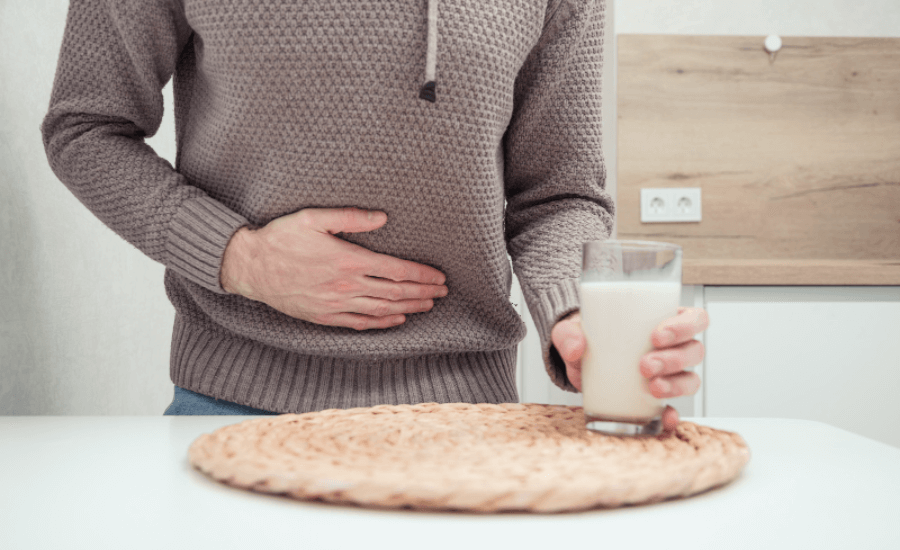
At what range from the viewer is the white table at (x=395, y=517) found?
0.31 metres

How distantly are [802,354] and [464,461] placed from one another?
117 centimetres

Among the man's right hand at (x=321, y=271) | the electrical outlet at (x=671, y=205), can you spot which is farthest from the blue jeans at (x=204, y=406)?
the electrical outlet at (x=671, y=205)

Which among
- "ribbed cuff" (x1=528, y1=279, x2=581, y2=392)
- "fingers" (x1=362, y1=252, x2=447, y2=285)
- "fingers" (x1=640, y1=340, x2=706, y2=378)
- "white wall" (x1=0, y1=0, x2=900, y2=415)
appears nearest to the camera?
"fingers" (x1=640, y1=340, x2=706, y2=378)

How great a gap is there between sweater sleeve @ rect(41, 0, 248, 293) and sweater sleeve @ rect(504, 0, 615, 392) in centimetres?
33

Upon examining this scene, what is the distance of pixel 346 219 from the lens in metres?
0.69

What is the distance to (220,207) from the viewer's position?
0.71 meters

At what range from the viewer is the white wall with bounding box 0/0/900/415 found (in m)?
0.98

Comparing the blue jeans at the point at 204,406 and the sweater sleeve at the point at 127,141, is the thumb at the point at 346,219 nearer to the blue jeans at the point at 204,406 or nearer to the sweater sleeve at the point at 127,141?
the sweater sleeve at the point at 127,141

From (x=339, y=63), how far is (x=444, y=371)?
1.13 feet

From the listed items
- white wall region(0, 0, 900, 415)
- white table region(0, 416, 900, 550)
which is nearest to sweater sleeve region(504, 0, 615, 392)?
white table region(0, 416, 900, 550)

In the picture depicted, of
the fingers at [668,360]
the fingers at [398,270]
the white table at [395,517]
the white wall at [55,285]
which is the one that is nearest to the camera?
the white table at [395,517]

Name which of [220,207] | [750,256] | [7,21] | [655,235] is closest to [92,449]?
[220,207]

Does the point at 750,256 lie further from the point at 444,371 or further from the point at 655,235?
the point at 444,371

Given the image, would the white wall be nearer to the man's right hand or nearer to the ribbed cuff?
the man's right hand
